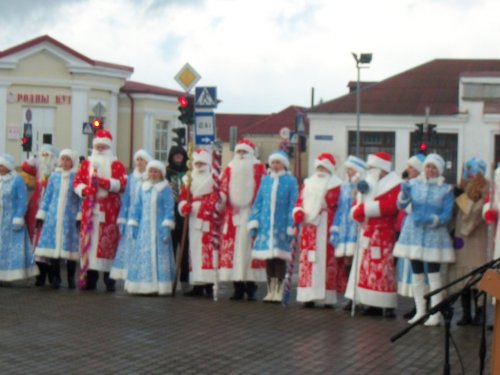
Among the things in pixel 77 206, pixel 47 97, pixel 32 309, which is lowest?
pixel 32 309

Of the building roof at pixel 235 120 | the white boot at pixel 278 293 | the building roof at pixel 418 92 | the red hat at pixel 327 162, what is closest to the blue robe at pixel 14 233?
the white boot at pixel 278 293

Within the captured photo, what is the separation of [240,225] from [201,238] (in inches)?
24.1

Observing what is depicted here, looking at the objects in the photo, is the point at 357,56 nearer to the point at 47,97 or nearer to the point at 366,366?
the point at 47,97

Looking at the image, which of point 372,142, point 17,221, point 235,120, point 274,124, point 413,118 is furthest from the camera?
point 235,120

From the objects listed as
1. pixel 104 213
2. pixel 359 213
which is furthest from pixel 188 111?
pixel 359 213

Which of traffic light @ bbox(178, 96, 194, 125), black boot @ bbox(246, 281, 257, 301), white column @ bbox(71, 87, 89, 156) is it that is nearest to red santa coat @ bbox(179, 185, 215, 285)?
black boot @ bbox(246, 281, 257, 301)

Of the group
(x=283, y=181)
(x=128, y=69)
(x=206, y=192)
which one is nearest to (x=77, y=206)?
(x=206, y=192)

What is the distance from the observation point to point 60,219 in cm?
1617

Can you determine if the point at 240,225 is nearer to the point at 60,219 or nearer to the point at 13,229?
the point at 60,219

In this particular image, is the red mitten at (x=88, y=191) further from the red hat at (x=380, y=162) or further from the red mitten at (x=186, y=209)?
the red hat at (x=380, y=162)

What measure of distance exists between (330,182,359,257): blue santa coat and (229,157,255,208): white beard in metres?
1.39

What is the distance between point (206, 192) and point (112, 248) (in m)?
1.57

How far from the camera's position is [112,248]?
16078mm

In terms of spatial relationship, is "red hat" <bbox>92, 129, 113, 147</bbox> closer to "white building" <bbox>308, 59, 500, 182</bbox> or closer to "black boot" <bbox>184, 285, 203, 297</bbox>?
"black boot" <bbox>184, 285, 203, 297</bbox>
